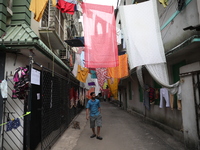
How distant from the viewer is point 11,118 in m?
4.61

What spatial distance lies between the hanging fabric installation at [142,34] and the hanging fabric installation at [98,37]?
60cm

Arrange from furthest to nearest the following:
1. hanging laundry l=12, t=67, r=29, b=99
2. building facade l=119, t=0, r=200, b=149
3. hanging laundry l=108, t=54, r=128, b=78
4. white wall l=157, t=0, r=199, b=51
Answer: hanging laundry l=108, t=54, r=128, b=78 → white wall l=157, t=0, r=199, b=51 → building facade l=119, t=0, r=200, b=149 → hanging laundry l=12, t=67, r=29, b=99

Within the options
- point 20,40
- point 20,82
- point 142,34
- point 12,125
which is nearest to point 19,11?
point 20,40

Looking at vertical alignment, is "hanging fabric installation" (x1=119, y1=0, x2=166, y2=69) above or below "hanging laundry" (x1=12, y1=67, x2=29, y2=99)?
above

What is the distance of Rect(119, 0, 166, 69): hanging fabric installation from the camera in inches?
200

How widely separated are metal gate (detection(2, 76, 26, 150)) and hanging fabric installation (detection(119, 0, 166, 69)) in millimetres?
4025

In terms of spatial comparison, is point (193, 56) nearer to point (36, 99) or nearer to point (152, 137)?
point (152, 137)

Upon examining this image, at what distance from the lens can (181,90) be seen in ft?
16.8

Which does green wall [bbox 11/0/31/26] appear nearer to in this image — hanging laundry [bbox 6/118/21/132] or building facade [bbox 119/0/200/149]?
hanging laundry [bbox 6/118/21/132]

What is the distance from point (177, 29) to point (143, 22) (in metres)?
1.64

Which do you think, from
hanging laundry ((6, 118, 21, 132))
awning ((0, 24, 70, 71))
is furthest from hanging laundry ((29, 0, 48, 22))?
hanging laundry ((6, 118, 21, 132))

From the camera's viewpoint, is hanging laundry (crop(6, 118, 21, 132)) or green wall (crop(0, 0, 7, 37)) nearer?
hanging laundry (crop(6, 118, 21, 132))

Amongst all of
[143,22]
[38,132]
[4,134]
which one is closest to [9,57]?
[4,134]

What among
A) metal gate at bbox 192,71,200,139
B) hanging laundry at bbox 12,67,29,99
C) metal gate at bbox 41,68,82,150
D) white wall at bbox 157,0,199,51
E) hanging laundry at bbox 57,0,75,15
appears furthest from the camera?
metal gate at bbox 41,68,82,150
